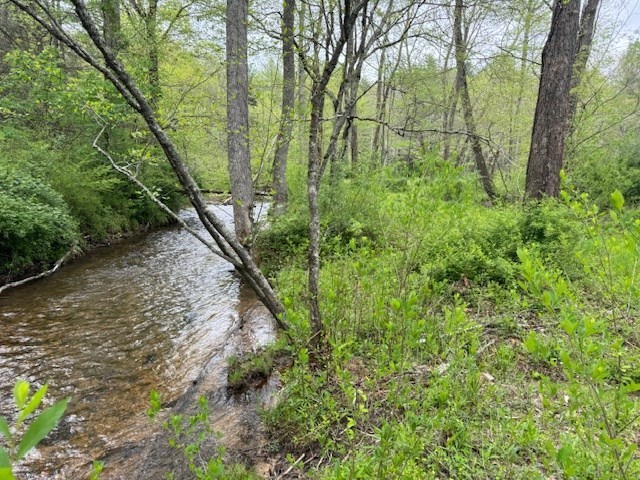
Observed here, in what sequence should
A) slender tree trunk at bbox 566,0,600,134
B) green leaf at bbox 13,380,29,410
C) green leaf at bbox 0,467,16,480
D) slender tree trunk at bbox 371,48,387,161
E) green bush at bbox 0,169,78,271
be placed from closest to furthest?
1. green leaf at bbox 0,467,16,480
2. green leaf at bbox 13,380,29,410
3. green bush at bbox 0,169,78,271
4. slender tree trunk at bbox 566,0,600,134
5. slender tree trunk at bbox 371,48,387,161

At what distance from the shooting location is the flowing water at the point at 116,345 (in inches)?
114

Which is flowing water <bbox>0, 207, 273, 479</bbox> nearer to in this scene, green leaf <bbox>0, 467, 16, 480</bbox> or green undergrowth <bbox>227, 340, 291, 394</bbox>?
green undergrowth <bbox>227, 340, 291, 394</bbox>

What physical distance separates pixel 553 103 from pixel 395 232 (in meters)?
3.44

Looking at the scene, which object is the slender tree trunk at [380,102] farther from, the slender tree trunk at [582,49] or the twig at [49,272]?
the twig at [49,272]

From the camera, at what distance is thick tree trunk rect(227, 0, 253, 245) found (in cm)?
622

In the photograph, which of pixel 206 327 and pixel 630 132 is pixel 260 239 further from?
pixel 630 132

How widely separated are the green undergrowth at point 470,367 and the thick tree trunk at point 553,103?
161cm

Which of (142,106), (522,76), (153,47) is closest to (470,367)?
(142,106)

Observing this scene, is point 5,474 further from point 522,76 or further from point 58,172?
point 522,76

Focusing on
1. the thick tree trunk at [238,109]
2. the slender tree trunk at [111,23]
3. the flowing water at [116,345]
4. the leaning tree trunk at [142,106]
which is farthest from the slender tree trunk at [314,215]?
the slender tree trunk at [111,23]

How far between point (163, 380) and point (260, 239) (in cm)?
338

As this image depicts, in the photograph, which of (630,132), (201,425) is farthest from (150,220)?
(630,132)

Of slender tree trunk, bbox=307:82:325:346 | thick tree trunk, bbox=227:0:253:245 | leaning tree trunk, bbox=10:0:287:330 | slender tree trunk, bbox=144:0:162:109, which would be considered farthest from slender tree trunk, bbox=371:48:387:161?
slender tree trunk, bbox=144:0:162:109

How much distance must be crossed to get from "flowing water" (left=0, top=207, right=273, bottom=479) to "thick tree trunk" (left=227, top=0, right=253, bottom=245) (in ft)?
5.26
